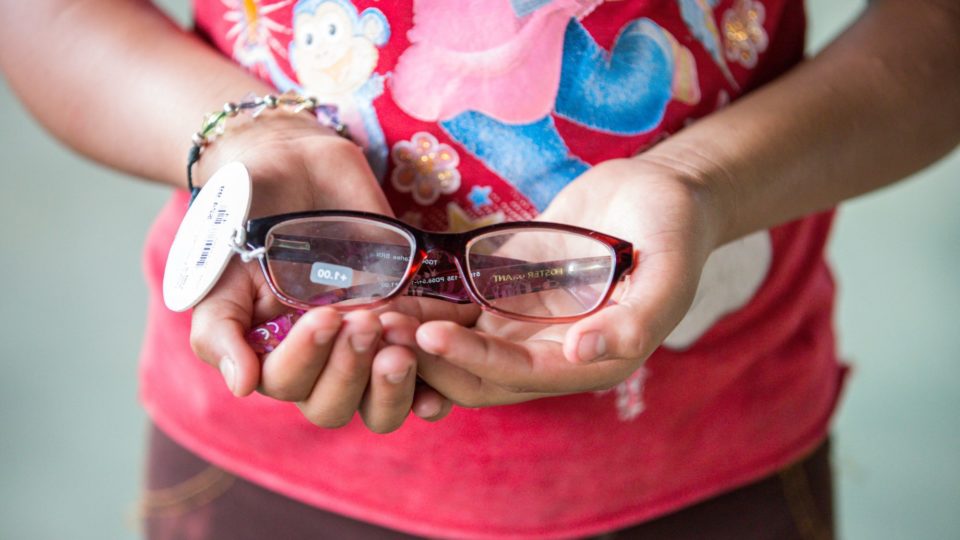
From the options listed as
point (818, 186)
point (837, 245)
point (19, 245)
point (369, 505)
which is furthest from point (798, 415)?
point (19, 245)

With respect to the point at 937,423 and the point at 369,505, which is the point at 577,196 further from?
the point at 937,423

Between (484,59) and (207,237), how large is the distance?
0.20 metres

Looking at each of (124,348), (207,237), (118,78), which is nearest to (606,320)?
(207,237)

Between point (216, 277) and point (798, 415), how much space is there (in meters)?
0.45

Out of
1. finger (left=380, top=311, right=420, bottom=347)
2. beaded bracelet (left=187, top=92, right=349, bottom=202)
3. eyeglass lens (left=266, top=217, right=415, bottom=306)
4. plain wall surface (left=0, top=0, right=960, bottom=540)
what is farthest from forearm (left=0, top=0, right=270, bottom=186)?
plain wall surface (left=0, top=0, right=960, bottom=540)

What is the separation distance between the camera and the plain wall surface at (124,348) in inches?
57.6

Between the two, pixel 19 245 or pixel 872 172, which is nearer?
pixel 872 172

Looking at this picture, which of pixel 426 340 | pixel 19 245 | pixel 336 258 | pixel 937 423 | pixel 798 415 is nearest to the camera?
pixel 426 340

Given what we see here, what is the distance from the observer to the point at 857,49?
0.63 m

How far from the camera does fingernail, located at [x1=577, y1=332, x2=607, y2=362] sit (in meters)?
0.44

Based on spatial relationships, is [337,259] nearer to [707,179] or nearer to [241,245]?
[241,245]

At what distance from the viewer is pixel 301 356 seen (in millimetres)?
439

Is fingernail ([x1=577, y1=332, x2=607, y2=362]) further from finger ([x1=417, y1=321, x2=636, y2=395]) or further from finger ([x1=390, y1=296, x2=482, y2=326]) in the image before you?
finger ([x1=390, y1=296, x2=482, y2=326])

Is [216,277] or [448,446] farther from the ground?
[216,277]
